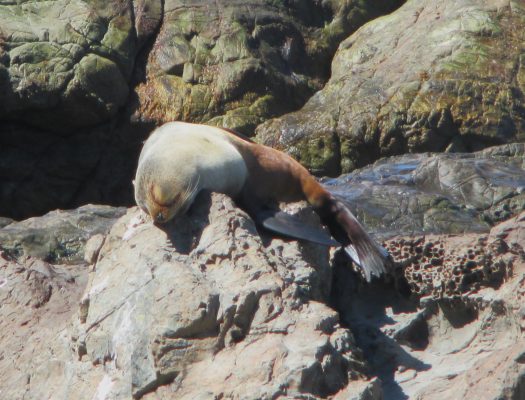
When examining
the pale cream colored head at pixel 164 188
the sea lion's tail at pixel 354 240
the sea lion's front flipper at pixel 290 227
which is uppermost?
the pale cream colored head at pixel 164 188

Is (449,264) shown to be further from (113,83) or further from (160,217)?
(113,83)

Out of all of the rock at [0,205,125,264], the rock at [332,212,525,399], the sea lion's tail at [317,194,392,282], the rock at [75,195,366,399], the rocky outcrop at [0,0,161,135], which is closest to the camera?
the rock at [75,195,366,399]

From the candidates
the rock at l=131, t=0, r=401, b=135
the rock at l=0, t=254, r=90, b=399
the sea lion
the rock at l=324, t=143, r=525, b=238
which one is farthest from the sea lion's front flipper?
the rock at l=131, t=0, r=401, b=135

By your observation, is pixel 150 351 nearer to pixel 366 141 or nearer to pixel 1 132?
pixel 366 141

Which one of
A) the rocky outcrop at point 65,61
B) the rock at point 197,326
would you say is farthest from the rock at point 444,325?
the rocky outcrop at point 65,61

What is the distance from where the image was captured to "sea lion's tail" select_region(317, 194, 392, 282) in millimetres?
5328

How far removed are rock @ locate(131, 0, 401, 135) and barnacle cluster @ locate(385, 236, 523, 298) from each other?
6498mm

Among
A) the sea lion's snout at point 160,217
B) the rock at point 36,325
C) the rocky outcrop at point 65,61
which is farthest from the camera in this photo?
the rocky outcrop at point 65,61

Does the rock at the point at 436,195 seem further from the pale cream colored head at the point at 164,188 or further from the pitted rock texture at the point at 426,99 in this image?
the pitted rock texture at the point at 426,99

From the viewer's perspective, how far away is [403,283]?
527cm

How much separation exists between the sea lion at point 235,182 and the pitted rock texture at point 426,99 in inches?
200

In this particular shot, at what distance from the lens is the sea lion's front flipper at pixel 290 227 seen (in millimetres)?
4945

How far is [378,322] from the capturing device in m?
5.05

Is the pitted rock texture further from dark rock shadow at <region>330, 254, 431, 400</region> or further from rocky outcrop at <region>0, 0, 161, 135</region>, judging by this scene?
dark rock shadow at <region>330, 254, 431, 400</region>
